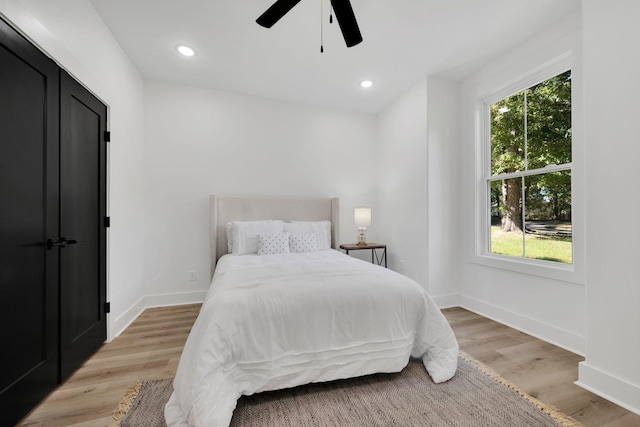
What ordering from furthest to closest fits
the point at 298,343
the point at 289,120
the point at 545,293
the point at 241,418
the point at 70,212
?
the point at 289,120, the point at 545,293, the point at 70,212, the point at 298,343, the point at 241,418

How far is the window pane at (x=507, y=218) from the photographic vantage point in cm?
291

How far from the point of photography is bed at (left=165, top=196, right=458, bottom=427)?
1417 millimetres

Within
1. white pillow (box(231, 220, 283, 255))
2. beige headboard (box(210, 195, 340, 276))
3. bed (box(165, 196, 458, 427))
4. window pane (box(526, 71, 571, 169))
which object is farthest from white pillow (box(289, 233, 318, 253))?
window pane (box(526, 71, 571, 169))

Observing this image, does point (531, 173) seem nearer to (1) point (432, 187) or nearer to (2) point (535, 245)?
(2) point (535, 245)

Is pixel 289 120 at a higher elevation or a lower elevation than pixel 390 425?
higher

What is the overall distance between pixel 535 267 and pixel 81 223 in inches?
153

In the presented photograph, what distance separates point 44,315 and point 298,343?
154 cm

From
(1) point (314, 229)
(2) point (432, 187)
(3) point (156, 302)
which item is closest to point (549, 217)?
(2) point (432, 187)

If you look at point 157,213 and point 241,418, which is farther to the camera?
point 157,213

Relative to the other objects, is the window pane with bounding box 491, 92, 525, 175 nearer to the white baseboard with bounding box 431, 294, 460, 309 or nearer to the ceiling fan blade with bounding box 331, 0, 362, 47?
the white baseboard with bounding box 431, 294, 460, 309

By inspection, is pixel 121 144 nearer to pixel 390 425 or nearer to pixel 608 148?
pixel 390 425

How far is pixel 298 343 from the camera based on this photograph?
167cm

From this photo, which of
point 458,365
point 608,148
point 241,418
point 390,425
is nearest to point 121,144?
point 241,418

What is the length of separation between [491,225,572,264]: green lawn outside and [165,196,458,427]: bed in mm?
1473
